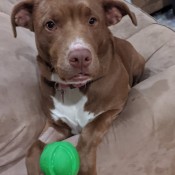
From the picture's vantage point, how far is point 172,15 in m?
3.71

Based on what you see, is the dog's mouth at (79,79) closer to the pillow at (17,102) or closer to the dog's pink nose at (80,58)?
the dog's pink nose at (80,58)

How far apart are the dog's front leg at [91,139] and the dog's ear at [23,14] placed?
0.47 meters

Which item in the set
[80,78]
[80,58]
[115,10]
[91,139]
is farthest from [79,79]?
[115,10]

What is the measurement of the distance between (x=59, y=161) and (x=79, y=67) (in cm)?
32

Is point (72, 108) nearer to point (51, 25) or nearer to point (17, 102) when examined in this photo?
point (17, 102)

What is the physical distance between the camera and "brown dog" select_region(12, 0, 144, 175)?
57.8 inches

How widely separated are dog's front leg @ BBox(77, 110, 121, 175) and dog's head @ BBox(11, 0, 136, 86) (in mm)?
178

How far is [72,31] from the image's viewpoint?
1484 millimetres

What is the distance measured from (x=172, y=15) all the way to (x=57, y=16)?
2.40 metres

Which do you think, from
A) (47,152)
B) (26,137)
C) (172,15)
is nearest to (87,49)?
(47,152)

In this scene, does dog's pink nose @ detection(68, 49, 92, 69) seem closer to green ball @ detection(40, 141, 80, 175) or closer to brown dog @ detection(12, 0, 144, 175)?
brown dog @ detection(12, 0, 144, 175)

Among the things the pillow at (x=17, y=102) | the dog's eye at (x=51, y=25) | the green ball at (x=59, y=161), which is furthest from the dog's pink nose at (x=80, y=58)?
the pillow at (x=17, y=102)

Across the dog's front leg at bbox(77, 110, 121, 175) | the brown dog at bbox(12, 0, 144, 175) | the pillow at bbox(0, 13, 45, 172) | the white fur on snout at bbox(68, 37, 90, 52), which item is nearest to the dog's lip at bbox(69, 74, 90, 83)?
the brown dog at bbox(12, 0, 144, 175)

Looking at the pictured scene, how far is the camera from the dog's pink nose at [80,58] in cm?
139
